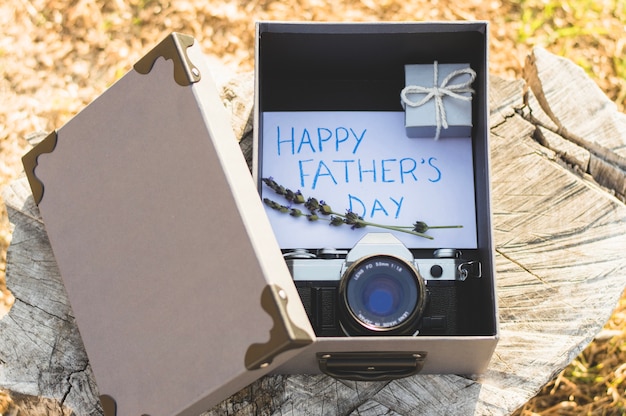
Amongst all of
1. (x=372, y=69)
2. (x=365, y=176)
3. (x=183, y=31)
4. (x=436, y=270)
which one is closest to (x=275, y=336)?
(x=436, y=270)

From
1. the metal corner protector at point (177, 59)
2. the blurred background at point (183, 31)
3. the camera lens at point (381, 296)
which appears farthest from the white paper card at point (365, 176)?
the blurred background at point (183, 31)

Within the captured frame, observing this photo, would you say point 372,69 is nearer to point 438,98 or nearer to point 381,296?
point 438,98

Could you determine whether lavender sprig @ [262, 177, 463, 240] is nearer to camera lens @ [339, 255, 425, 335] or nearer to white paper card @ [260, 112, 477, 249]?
white paper card @ [260, 112, 477, 249]

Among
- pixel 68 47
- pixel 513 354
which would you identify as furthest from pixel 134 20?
pixel 513 354

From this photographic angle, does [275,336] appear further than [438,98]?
No

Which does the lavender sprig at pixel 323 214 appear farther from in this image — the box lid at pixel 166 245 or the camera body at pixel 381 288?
the box lid at pixel 166 245

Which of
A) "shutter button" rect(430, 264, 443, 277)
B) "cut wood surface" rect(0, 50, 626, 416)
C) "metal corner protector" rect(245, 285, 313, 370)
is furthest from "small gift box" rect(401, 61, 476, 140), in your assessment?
"metal corner protector" rect(245, 285, 313, 370)

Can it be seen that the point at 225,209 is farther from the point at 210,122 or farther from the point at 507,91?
the point at 507,91
